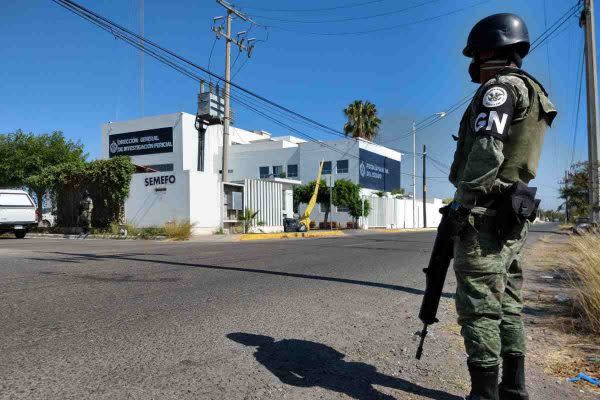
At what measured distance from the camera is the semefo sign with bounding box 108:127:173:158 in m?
43.2

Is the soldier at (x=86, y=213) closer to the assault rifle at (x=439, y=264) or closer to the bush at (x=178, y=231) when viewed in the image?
the bush at (x=178, y=231)

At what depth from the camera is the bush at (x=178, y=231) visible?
58.4ft

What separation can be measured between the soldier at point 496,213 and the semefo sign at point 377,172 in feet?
129

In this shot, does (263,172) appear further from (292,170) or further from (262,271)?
(262,271)

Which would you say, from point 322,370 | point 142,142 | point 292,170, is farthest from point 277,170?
point 322,370

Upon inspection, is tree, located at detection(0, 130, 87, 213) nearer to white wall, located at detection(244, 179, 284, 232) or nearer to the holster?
white wall, located at detection(244, 179, 284, 232)

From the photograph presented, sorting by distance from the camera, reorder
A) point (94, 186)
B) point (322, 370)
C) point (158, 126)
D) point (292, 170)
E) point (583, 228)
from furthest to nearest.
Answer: point (292, 170)
point (158, 126)
point (94, 186)
point (583, 228)
point (322, 370)

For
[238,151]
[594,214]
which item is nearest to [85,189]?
[594,214]

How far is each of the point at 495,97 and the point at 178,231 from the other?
54.7 ft

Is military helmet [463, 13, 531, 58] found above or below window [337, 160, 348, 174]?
below

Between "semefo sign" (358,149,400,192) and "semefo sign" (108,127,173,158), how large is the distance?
1867 cm

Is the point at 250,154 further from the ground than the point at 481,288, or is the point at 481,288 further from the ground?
the point at 250,154

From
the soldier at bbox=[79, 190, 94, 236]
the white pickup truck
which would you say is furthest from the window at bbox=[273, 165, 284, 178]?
the white pickup truck

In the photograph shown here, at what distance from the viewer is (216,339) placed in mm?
3547
